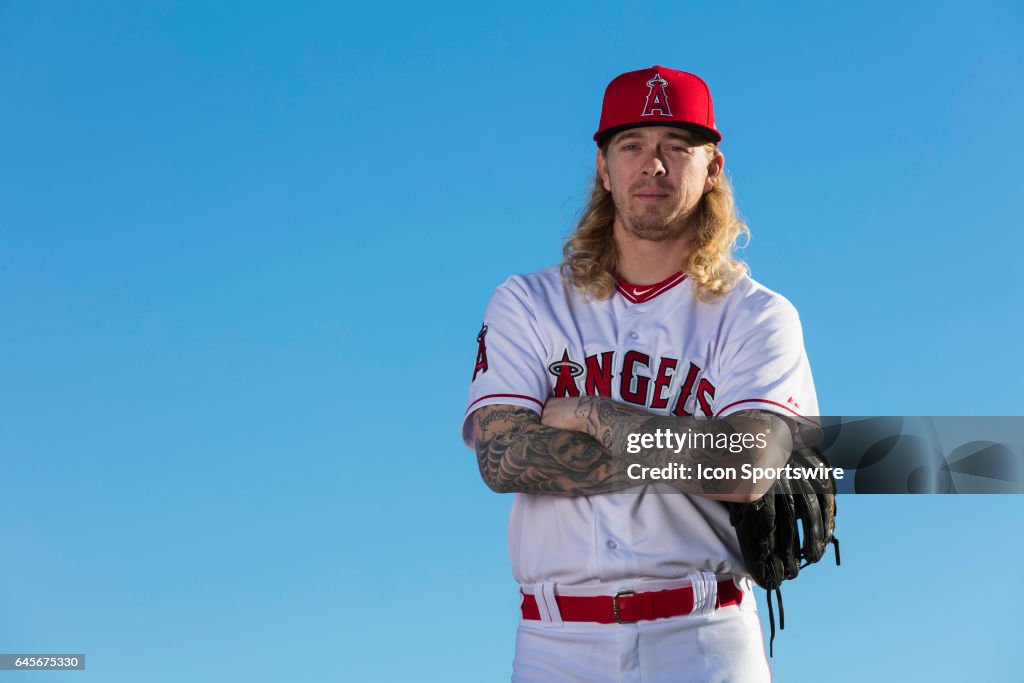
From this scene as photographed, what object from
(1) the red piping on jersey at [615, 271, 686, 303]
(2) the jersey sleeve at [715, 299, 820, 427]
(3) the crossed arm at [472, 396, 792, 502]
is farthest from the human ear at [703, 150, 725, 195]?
(3) the crossed arm at [472, 396, 792, 502]

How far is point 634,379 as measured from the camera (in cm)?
399

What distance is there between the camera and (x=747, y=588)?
3.93 meters

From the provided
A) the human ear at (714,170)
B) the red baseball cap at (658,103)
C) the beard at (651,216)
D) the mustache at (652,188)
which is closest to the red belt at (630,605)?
the beard at (651,216)

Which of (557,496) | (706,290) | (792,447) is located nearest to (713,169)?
(706,290)

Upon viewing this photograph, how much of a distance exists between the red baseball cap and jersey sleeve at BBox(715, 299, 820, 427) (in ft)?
2.51

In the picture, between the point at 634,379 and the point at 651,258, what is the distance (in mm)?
562

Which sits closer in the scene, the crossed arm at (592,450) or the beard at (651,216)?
A: the crossed arm at (592,450)

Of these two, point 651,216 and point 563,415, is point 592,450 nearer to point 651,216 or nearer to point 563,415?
point 563,415

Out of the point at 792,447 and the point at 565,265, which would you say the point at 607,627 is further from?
the point at 565,265

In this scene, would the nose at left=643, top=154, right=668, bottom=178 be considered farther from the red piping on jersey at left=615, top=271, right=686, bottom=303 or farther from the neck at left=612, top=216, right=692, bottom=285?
the red piping on jersey at left=615, top=271, right=686, bottom=303

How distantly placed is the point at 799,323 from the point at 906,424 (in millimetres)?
1372

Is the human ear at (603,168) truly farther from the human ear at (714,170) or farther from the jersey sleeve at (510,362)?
the jersey sleeve at (510,362)

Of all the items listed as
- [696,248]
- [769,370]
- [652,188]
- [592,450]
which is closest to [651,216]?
[652,188]

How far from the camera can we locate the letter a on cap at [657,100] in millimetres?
4160
